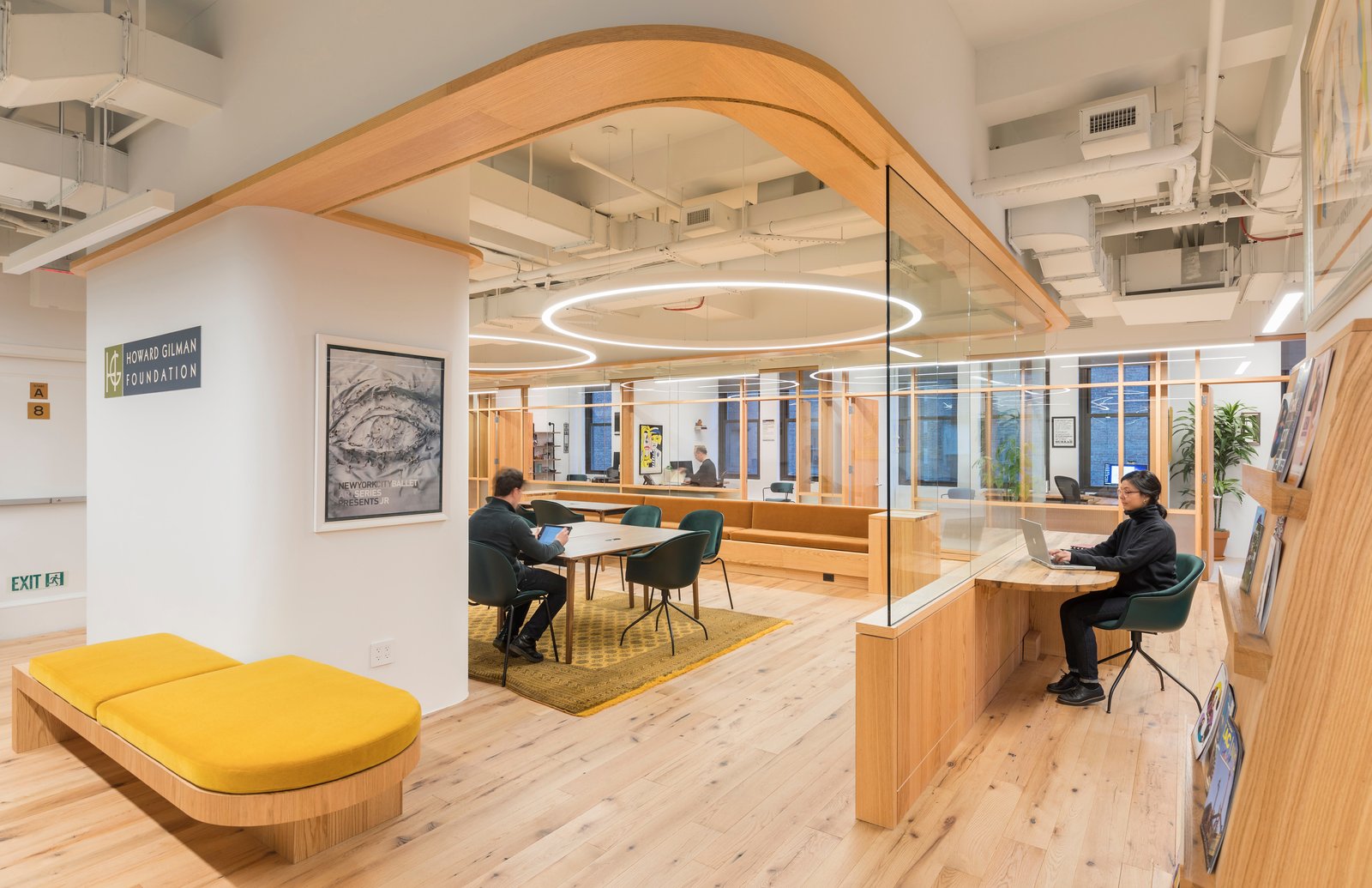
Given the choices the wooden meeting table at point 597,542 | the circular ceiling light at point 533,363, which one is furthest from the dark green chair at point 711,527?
the circular ceiling light at point 533,363

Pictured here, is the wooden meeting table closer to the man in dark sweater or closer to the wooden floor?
the man in dark sweater

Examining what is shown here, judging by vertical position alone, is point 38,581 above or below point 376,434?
below

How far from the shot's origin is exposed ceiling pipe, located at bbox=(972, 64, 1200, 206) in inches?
144

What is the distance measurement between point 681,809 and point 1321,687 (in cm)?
260

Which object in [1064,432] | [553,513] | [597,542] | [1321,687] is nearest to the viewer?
[1321,687]

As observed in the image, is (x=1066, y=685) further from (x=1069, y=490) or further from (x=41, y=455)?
(x=41, y=455)

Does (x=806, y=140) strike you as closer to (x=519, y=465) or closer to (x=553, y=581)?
(x=553, y=581)

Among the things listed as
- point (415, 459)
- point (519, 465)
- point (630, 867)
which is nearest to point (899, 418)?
point (630, 867)

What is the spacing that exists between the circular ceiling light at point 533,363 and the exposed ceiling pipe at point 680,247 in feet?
3.25

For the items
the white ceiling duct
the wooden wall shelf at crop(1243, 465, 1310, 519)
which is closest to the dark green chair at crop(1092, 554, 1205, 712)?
the wooden wall shelf at crop(1243, 465, 1310, 519)

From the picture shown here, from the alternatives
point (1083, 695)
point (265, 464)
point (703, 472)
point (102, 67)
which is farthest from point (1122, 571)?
point (703, 472)

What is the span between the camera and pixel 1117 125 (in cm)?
376

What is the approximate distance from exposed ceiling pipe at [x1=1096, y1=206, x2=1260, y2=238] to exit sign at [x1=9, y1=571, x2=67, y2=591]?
9.46 m

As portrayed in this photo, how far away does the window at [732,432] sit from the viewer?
1127 centimetres
